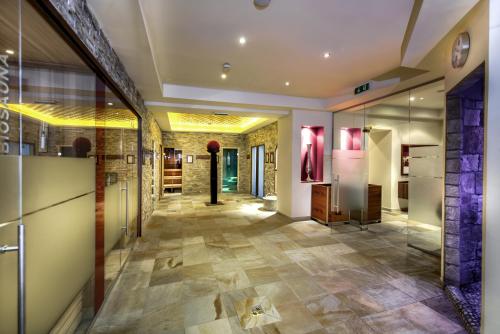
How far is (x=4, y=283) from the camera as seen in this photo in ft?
3.39

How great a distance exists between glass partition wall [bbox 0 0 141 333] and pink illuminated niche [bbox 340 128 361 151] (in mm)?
5220

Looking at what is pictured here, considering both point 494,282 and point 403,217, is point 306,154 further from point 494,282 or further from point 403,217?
point 494,282

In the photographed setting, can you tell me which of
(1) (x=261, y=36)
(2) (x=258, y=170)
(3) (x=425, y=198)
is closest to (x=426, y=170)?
(3) (x=425, y=198)

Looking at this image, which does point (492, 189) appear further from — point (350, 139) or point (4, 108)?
point (350, 139)

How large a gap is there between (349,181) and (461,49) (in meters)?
3.39

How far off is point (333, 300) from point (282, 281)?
0.64 meters

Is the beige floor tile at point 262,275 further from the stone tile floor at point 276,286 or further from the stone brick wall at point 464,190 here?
the stone brick wall at point 464,190

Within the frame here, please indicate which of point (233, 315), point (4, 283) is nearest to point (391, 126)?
point (233, 315)

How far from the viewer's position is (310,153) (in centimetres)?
617

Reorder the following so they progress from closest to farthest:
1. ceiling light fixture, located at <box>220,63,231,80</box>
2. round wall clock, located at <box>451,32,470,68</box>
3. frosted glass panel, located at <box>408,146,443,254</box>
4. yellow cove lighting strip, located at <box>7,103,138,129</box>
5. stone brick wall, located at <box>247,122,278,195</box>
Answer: yellow cove lighting strip, located at <box>7,103,138,129</box>, round wall clock, located at <box>451,32,470,68</box>, ceiling light fixture, located at <box>220,63,231,80</box>, frosted glass panel, located at <box>408,146,443,254</box>, stone brick wall, located at <box>247,122,278,195</box>

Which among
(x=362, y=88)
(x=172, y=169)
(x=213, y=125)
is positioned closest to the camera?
(x=362, y=88)

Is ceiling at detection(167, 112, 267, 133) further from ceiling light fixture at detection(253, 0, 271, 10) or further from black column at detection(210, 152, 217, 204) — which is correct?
ceiling light fixture at detection(253, 0, 271, 10)

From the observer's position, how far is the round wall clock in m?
2.06

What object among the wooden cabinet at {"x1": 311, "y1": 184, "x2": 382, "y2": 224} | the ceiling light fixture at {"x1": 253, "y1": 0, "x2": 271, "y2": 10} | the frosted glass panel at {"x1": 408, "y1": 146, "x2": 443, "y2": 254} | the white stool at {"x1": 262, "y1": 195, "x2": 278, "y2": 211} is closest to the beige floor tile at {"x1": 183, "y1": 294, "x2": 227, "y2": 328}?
the ceiling light fixture at {"x1": 253, "y1": 0, "x2": 271, "y2": 10}
